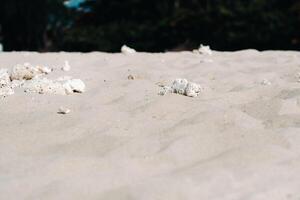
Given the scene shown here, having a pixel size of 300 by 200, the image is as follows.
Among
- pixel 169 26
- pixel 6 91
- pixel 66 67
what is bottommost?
pixel 169 26

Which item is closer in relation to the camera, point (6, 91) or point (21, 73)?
point (6, 91)

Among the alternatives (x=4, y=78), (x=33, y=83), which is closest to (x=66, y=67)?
(x=4, y=78)

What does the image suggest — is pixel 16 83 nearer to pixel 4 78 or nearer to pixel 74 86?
pixel 4 78

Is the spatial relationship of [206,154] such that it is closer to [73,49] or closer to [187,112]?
[187,112]

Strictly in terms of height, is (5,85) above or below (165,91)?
below

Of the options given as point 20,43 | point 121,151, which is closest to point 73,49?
point 20,43

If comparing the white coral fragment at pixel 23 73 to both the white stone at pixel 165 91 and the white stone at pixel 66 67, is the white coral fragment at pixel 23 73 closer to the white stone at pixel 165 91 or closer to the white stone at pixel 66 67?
the white stone at pixel 66 67

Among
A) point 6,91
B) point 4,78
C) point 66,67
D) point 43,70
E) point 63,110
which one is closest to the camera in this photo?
point 63,110
